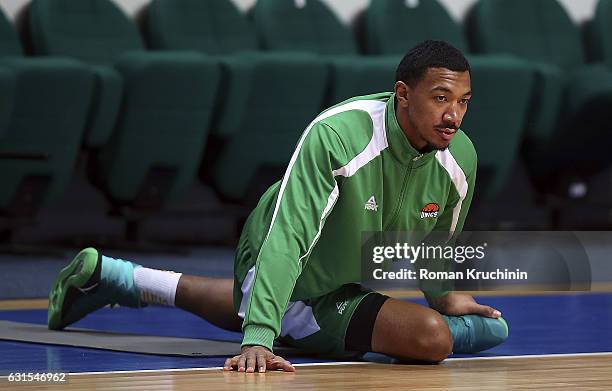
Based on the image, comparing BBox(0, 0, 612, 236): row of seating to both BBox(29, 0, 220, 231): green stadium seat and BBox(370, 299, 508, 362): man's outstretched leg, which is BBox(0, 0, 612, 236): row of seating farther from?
BBox(370, 299, 508, 362): man's outstretched leg

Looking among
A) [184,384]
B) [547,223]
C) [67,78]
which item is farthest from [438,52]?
[547,223]

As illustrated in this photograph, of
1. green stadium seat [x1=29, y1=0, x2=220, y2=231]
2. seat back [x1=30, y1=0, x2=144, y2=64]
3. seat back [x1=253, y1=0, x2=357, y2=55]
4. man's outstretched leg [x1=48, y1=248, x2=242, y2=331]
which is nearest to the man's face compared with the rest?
man's outstretched leg [x1=48, y1=248, x2=242, y2=331]

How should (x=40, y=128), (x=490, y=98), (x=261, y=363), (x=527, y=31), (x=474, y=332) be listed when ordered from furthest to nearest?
(x=527, y=31), (x=490, y=98), (x=40, y=128), (x=474, y=332), (x=261, y=363)

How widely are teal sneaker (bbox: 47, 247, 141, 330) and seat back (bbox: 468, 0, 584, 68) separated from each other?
419cm

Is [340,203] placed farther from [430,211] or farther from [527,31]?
[527,31]

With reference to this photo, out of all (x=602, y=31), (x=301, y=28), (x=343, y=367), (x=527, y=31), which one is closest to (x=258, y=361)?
(x=343, y=367)

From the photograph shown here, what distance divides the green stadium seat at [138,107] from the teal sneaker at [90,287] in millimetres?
2431

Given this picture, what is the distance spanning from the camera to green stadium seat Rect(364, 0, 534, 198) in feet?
23.5

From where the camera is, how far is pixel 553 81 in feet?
24.4

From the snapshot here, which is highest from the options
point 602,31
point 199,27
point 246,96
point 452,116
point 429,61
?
point 602,31

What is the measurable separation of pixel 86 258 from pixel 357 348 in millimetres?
932

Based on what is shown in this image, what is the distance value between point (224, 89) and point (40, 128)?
90 centimetres

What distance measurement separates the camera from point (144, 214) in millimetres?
6828

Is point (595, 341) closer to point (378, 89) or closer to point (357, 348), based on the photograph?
point (357, 348)
